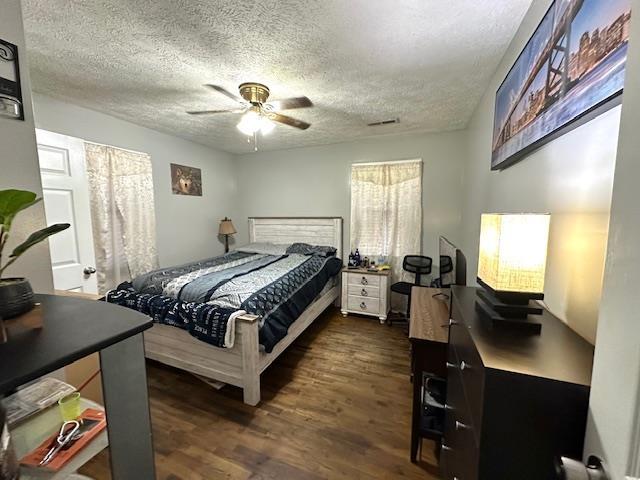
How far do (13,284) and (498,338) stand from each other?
123 cm

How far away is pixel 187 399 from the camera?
1.92 metres

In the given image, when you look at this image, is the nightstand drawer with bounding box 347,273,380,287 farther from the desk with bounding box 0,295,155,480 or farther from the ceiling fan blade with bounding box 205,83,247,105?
the desk with bounding box 0,295,155,480

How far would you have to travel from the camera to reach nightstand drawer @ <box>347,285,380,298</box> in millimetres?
3292

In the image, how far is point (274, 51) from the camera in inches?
63.6

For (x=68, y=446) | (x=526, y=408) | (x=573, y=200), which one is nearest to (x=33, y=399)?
(x=68, y=446)

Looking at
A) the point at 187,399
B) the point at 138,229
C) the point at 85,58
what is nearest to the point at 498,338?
the point at 187,399

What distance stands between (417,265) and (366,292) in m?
0.75

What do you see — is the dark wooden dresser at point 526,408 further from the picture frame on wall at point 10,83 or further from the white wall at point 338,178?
→ the white wall at point 338,178

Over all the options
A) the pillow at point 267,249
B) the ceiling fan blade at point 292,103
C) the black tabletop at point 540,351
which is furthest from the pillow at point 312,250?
the black tabletop at point 540,351

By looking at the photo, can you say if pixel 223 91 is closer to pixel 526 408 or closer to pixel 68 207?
pixel 68 207

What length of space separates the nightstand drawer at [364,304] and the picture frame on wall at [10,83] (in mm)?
3184

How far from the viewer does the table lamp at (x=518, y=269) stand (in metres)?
0.83

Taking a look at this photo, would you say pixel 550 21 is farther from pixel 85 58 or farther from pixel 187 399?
pixel 187 399

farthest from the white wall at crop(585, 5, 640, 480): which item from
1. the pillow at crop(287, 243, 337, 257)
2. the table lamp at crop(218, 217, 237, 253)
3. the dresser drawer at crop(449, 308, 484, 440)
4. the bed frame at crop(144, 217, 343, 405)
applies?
the table lamp at crop(218, 217, 237, 253)
